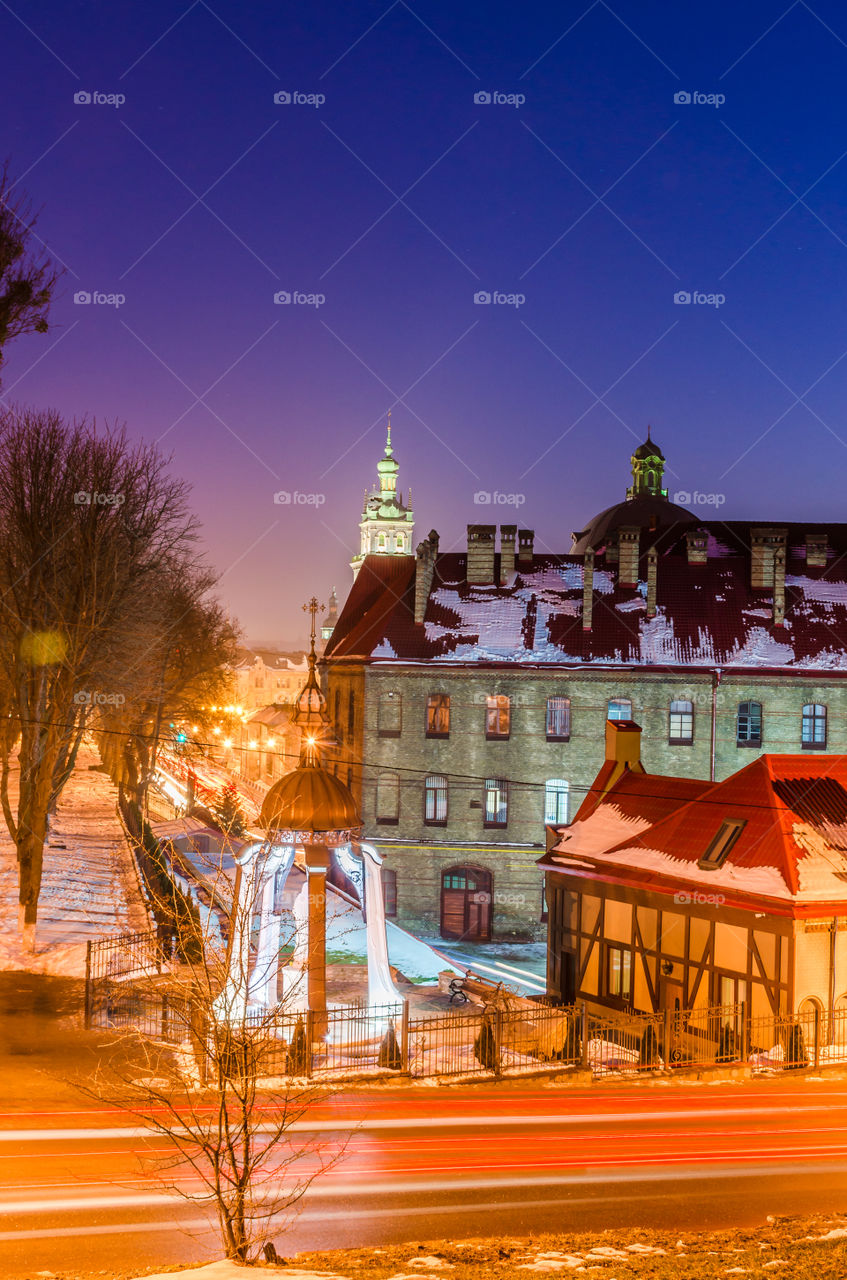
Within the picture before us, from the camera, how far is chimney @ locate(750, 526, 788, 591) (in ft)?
136

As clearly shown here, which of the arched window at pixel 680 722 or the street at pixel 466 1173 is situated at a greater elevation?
the arched window at pixel 680 722

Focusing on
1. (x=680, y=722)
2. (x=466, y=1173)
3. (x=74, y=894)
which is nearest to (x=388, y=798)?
(x=680, y=722)

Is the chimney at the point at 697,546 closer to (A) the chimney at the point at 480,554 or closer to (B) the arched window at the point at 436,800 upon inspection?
(A) the chimney at the point at 480,554

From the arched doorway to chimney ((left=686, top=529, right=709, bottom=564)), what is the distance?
15.5 m

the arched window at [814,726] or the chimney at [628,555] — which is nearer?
the arched window at [814,726]

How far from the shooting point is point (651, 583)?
4141 centimetres

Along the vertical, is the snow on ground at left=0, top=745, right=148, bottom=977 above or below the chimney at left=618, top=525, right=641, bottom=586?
below

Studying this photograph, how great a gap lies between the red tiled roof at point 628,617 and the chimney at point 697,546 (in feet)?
0.92

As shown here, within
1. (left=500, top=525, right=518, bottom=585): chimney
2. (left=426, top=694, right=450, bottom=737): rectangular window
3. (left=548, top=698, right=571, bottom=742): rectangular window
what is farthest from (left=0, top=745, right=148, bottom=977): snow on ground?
(left=500, top=525, right=518, bottom=585): chimney

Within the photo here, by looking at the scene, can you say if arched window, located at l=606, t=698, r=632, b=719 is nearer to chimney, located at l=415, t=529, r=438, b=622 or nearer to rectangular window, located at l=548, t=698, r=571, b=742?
rectangular window, located at l=548, t=698, r=571, b=742

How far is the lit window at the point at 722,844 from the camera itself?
2361 cm

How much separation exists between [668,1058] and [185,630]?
40.9m

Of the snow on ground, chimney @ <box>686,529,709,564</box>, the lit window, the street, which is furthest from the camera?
chimney @ <box>686,529,709,564</box>

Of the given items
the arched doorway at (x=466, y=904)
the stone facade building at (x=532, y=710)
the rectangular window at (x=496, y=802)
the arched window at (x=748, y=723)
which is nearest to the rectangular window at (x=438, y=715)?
the stone facade building at (x=532, y=710)
